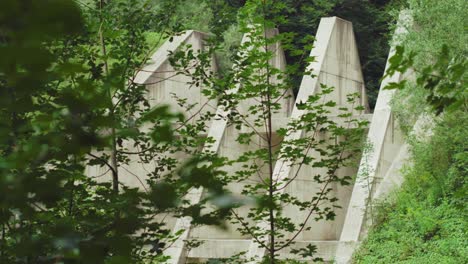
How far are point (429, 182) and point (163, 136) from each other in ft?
44.3

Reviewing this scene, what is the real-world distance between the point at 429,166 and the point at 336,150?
8516 mm

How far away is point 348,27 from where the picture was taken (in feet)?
62.4

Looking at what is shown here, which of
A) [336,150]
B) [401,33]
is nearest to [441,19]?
[401,33]

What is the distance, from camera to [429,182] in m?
14.5

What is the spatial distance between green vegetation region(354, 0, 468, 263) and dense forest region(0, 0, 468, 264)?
3cm

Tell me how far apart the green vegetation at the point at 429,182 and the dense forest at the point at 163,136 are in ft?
0.10

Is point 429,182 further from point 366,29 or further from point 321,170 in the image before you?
point 366,29

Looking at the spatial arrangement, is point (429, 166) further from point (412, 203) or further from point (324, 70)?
point (324, 70)

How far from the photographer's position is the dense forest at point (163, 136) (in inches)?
57.4

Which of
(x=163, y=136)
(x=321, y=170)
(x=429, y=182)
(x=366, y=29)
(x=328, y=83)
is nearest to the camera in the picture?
(x=163, y=136)

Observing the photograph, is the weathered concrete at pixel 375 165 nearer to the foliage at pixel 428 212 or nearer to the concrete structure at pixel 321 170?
the concrete structure at pixel 321 170

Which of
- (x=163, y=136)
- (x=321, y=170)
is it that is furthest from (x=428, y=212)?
(x=163, y=136)

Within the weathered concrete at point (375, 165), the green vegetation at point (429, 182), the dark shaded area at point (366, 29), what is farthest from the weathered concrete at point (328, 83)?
the dark shaded area at point (366, 29)

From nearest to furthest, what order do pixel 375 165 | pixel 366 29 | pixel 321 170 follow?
pixel 375 165 < pixel 321 170 < pixel 366 29
